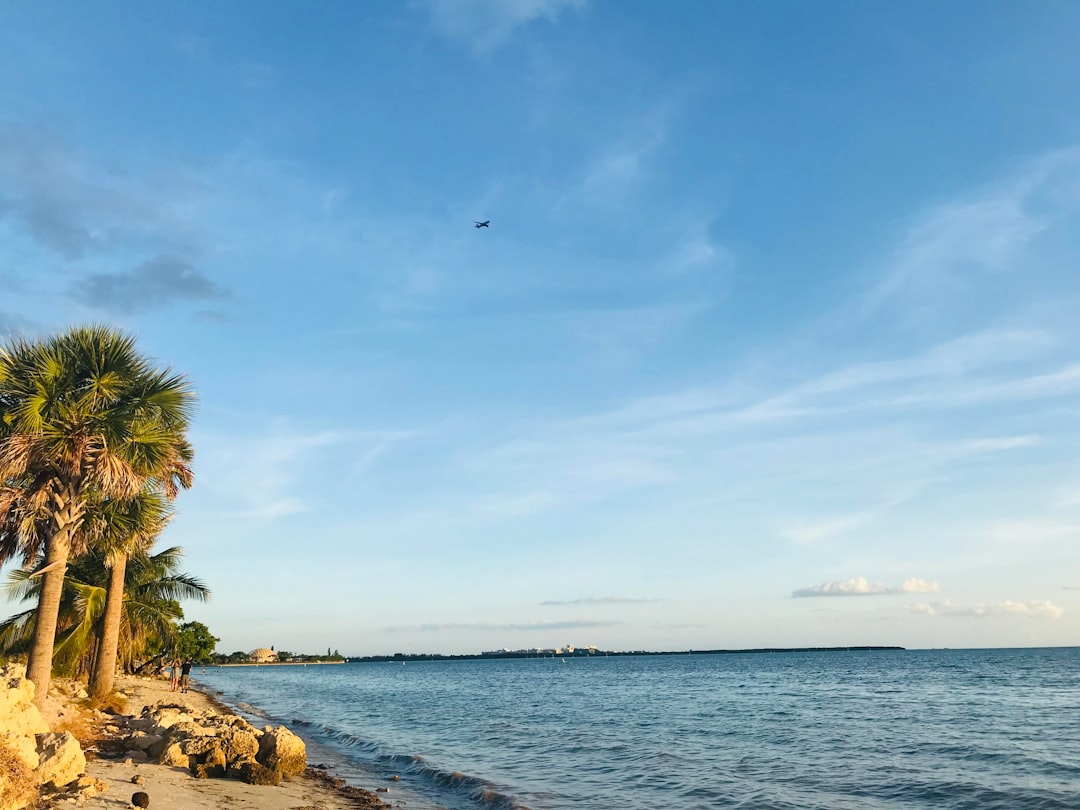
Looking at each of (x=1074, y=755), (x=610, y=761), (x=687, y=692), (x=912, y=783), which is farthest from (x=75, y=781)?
(x=687, y=692)

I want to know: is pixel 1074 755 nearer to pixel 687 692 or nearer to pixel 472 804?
pixel 472 804

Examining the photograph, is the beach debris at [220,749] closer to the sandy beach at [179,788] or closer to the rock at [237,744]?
the rock at [237,744]

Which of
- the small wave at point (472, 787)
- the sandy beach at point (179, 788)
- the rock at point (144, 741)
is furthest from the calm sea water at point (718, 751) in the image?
the rock at point (144, 741)

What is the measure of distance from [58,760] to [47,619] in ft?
22.6

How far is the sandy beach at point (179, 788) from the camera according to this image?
1653cm

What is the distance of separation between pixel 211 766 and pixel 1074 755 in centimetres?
3189

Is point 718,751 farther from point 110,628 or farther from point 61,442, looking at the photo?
point 61,442

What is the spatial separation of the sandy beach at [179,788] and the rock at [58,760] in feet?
2.19

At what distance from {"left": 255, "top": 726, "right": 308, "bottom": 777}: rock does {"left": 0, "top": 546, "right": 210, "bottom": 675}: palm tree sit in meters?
10.1

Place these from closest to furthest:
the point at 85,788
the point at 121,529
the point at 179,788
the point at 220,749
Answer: the point at 85,788 → the point at 179,788 → the point at 220,749 → the point at 121,529

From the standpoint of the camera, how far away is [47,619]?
20641 mm

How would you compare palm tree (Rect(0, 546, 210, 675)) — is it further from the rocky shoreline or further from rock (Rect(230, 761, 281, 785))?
rock (Rect(230, 761, 281, 785))

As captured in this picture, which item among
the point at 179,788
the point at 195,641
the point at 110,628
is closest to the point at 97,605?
the point at 110,628

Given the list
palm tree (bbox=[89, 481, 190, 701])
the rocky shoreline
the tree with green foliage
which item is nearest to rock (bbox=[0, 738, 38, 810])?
the rocky shoreline
